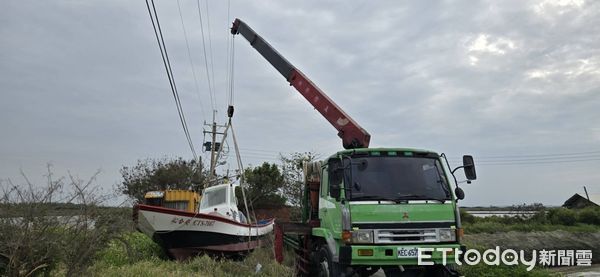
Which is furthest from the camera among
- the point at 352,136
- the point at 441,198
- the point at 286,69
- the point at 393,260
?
the point at 286,69

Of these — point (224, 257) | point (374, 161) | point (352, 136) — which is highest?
point (352, 136)

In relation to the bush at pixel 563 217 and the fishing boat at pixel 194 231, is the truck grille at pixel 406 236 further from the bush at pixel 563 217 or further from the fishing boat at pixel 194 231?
the bush at pixel 563 217

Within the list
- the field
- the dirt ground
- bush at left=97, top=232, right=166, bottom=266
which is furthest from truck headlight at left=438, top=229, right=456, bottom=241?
the dirt ground

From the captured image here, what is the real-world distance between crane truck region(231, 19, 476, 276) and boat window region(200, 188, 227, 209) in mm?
6544

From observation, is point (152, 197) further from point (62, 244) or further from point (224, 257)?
point (62, 244)

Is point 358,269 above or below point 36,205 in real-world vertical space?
below

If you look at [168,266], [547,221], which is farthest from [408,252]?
[547,221]

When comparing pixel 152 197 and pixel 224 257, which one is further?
pixel 152 197

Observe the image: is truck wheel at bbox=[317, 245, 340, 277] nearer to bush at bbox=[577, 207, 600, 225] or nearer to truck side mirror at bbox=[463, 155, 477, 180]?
truck side mirror at bbox=[463, 155, 477, 180]

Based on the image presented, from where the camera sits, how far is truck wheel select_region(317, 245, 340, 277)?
26.3 ft

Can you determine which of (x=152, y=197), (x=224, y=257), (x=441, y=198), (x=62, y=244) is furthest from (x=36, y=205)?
(x=152, y=197)

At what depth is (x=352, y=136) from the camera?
11.4 m

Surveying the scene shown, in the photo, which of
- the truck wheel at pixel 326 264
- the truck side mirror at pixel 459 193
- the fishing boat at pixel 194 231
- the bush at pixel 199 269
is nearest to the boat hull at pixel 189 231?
the fishing boat at pixel 194 231

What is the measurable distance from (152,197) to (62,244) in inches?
399
